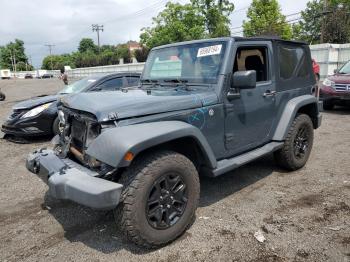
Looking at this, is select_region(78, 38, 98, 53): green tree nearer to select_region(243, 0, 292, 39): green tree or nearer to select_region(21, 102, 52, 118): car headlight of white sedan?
select_region(243, 0, 292, 39): green tree

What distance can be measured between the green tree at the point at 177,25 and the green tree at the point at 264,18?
502cm

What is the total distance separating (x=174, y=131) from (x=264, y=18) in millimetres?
33880

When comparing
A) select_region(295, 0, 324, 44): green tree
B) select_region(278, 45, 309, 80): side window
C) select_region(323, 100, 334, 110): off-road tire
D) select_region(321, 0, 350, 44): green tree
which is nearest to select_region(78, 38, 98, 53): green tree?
select_region(295, 0, 324, 44): green tree

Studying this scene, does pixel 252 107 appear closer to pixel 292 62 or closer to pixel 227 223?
pixel 292 62

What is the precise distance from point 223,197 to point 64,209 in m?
1.93

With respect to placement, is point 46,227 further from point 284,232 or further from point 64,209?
point 284,232

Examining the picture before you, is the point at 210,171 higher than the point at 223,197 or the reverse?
higher

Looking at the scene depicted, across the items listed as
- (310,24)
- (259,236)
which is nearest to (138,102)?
(259,236)

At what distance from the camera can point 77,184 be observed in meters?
2.88

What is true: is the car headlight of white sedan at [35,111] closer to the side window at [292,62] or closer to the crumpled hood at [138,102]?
the crumpled hood at [138,102]

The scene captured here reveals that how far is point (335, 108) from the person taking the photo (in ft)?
36.8

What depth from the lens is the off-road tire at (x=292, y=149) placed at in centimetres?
482

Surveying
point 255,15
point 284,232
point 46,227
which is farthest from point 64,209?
point 255,15

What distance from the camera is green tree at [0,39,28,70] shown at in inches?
4385
